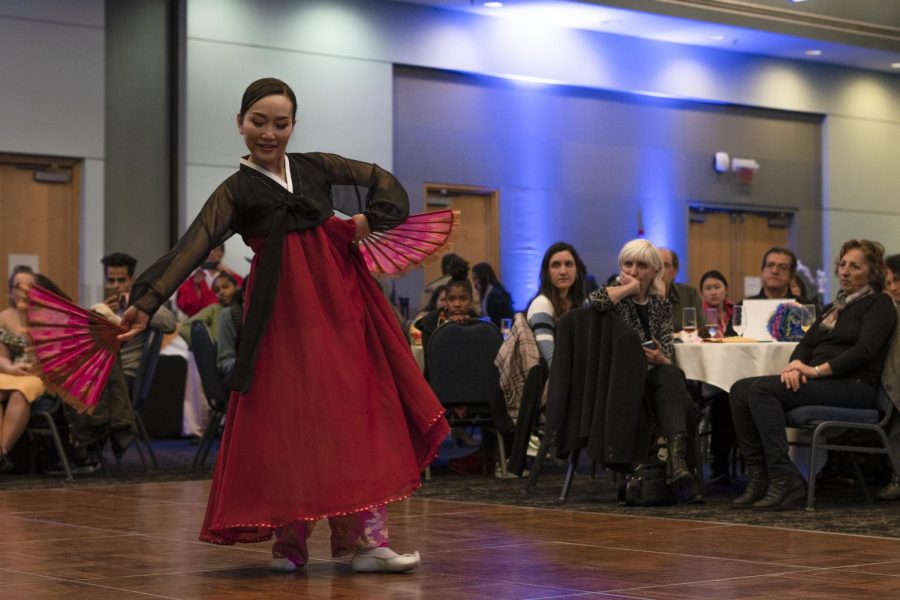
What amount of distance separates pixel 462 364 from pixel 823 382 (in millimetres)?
2115

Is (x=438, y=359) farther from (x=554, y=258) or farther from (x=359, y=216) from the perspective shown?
(x=359, y=216)

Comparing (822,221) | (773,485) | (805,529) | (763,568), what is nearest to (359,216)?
(763,568)

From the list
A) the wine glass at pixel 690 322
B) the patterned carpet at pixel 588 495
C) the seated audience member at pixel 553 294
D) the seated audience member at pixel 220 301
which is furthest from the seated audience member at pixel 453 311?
the seated audience member at pixel 220 301

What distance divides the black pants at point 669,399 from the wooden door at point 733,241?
9.04 meters

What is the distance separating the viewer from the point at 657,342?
5676mm

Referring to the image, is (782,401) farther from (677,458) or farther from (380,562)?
(380,562)

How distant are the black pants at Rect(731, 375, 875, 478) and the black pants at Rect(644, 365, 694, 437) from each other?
0.25 meters

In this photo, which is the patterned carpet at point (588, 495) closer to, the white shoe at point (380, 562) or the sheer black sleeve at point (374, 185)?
the white shoe at point (380, 562)

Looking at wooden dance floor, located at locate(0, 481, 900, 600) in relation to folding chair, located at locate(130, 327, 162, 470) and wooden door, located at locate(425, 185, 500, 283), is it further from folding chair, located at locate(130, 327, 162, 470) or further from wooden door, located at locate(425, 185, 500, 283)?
wooden door, located at locate(425, 185, 500, 283)

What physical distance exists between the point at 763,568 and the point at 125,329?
5.96 ft

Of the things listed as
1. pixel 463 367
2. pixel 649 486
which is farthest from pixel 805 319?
pixel 463 367

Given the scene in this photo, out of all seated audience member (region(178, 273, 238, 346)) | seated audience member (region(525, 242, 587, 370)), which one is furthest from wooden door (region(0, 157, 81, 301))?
seated audience member (region(525, 242, 587, 370))

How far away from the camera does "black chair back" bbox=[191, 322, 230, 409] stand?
7.46m

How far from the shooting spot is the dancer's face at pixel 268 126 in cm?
357
